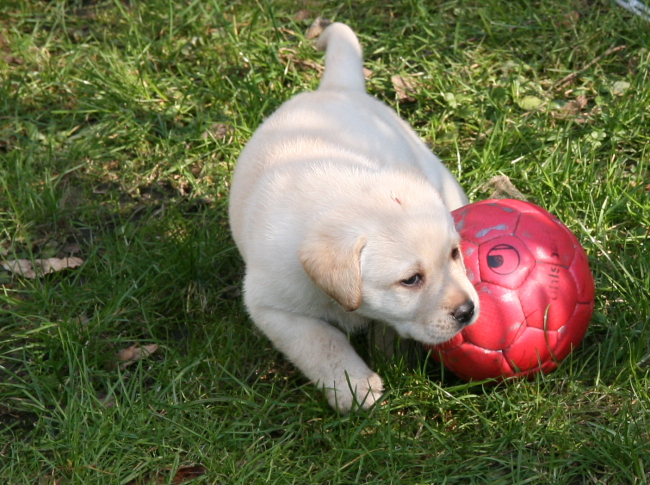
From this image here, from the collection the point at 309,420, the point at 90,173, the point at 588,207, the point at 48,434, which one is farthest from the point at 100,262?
the point at 588,207

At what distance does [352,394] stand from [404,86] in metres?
2.63

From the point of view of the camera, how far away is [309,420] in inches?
129

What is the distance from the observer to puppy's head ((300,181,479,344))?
281cm

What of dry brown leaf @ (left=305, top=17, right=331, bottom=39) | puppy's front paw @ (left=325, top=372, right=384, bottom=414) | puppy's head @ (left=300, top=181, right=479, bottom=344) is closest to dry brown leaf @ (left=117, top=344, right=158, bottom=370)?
puppy's front paw @ (left=325, top=372, right=384, bottom=414)

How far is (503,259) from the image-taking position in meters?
3.10

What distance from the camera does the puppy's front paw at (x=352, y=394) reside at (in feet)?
10.5

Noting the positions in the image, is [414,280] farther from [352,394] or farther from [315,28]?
[315,28]

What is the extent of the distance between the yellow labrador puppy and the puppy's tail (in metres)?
0.39

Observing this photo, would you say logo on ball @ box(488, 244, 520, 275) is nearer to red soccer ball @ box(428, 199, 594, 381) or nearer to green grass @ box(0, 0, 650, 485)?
red soccer ball @ box(428, 199, 594, 381)

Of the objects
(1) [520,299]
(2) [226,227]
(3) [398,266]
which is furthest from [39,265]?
(1) [520,299]

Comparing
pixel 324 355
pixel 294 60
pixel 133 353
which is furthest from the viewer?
pixel 294 60

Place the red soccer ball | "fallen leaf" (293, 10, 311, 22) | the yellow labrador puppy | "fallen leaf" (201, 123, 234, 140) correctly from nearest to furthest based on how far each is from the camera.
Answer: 1. the yellow labrador puppy
2. the red soccer ball
3. "fallen leaf" (201, 123, 234, 140)
4. "fallen leaf" (293, 10, 311, 22)

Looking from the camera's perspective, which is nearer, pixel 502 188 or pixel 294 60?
pixel 502 188

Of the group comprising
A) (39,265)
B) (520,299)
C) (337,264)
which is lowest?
(39,265)
